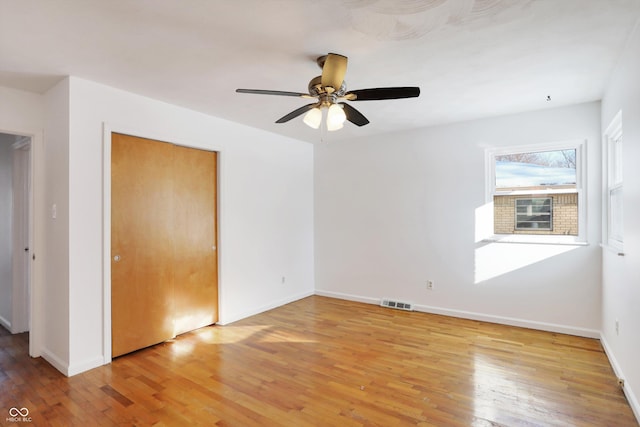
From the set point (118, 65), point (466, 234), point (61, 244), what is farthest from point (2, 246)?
point (466, 234)

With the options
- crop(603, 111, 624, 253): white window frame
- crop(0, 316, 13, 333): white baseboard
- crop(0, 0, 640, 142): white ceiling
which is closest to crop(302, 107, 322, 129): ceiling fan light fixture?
crop(0, 0, 640, 142): white ceiling

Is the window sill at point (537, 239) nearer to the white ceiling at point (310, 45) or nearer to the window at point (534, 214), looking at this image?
the window at point (534, 214)

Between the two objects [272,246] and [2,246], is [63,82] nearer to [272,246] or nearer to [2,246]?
[2,246]

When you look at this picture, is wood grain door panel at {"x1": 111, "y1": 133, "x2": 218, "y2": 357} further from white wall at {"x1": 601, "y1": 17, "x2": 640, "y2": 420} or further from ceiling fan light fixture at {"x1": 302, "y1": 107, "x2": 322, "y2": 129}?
white wall at {"x1": 601, "y1": 17, "x2": 640, "y2": 420}

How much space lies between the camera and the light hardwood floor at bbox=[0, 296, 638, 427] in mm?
2234

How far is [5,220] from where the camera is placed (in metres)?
4.09

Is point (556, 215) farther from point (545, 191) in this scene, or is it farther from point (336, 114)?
Answer: point (336, 114)

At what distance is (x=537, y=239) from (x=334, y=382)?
9.32 feet

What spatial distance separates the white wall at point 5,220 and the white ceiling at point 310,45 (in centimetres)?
164

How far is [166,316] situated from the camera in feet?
11.5

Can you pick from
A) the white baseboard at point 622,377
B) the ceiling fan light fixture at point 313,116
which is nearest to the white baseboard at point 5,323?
the ceiling fan light fixture at point 313,116

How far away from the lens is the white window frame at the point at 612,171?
2918 mm

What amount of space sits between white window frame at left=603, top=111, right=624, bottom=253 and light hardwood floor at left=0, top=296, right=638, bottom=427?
1.10 metres

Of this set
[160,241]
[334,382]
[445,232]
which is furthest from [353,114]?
[445,232]
